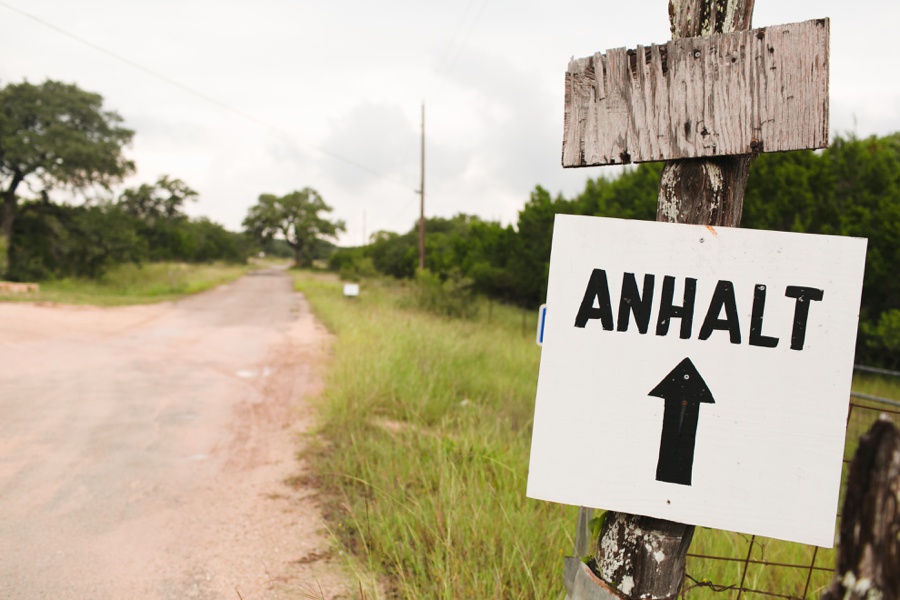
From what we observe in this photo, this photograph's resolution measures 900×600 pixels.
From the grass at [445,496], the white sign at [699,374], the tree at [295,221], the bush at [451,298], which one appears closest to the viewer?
the white sign at [699,374]

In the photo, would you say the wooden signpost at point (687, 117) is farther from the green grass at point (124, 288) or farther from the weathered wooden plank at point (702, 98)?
the green grass at point (124, 288)

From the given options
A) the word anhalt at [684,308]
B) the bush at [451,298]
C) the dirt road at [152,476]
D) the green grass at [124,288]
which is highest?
the word anhalt at [684,308]

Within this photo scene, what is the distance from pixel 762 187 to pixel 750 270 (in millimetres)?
10418

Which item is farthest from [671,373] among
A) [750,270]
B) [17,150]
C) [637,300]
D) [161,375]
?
[17,150]

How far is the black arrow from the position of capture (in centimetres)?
133

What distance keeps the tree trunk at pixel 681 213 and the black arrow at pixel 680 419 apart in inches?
5.8

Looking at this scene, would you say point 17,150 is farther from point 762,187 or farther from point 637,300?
point 637,300

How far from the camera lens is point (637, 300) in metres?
1.36

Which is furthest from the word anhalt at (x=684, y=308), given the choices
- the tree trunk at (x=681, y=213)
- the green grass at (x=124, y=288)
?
the green grass at (x=124, y=288)

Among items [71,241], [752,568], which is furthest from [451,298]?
[71,241]

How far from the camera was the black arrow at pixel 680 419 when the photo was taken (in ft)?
4.36

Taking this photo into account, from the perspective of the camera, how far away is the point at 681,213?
1429 mm

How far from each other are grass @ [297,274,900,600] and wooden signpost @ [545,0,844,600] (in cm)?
78

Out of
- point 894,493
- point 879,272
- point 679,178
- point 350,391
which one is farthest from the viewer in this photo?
point 879,272
